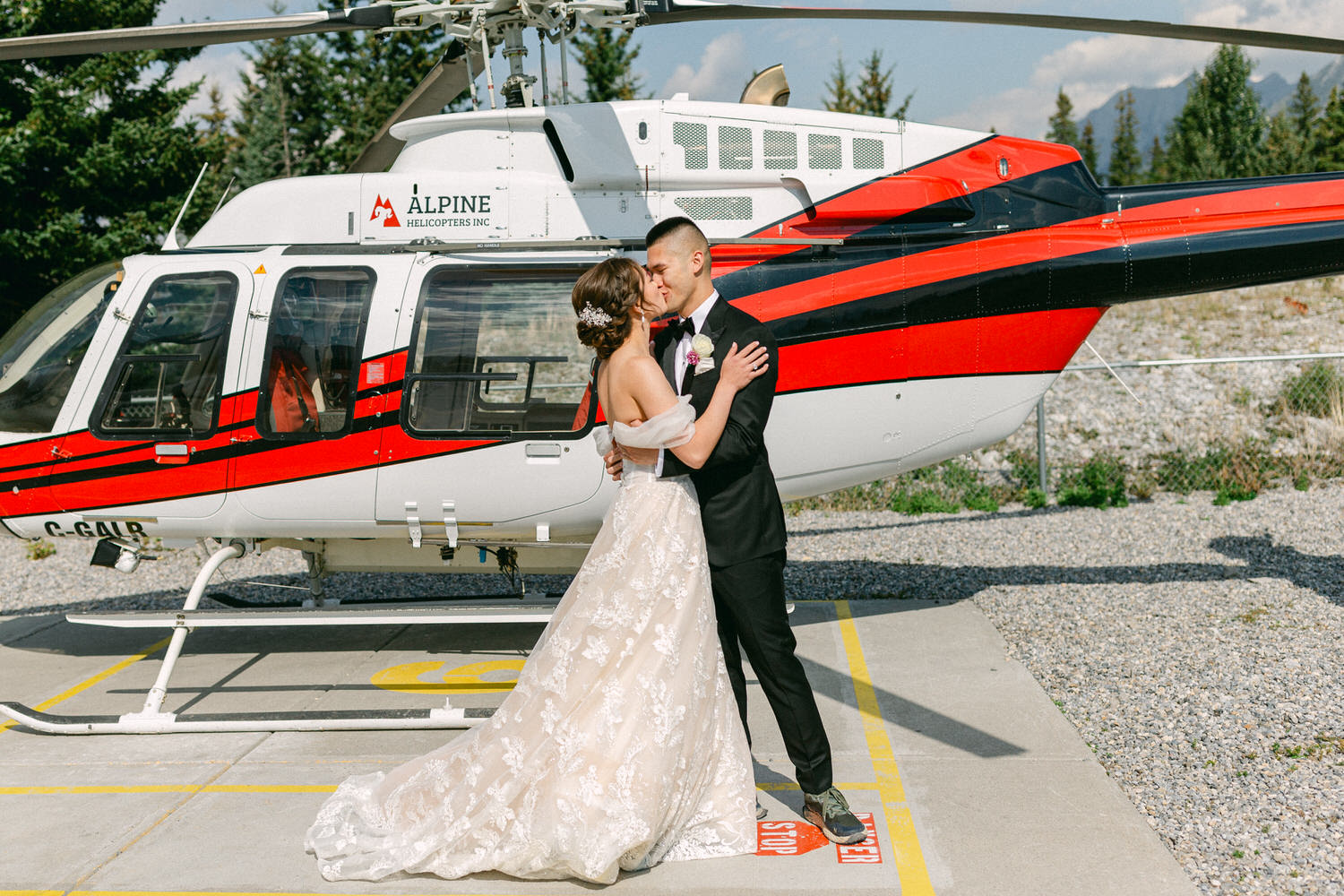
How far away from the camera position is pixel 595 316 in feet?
11.6

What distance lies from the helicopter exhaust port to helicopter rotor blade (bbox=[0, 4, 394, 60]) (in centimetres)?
282

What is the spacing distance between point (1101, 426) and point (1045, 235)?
9.20 meters

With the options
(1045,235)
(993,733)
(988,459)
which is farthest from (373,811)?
(988,459)

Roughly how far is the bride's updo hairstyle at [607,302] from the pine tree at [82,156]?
54.8ft

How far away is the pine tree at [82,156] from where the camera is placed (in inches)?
692

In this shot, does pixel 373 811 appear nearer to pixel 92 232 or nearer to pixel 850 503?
pixel 850 503

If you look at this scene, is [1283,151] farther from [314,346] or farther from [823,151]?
[314,346]

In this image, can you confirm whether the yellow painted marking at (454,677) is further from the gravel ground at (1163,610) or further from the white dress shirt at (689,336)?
the white dress shirt at (689,336)

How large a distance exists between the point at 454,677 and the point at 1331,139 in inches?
2163

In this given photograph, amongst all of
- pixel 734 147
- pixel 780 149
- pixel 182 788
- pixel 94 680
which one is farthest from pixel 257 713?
pixel 780 149

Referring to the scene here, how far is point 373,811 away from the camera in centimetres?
380

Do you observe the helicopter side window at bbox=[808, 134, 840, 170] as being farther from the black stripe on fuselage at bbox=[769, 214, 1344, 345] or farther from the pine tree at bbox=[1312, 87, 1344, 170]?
the pine tree at bbox=[1312, 87, 1344, 170]

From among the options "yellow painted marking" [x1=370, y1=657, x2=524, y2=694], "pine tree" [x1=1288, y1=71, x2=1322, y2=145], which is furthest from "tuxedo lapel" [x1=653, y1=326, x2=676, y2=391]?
"pine tree" [x1=1288, y1=71, x2=1322, y2=145]

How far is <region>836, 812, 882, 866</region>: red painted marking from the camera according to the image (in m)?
3.71
